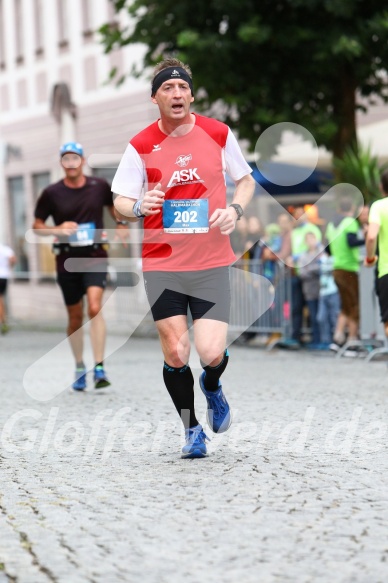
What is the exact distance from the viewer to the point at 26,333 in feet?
80.0

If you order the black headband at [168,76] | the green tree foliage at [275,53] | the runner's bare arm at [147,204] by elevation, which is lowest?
the runner's bare arm at [147,204]

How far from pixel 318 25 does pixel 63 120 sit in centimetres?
1509

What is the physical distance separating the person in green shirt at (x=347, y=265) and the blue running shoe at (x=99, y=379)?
5.11 metres

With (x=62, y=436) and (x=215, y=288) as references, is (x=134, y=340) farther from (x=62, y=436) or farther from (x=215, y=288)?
(x=215, y=288)

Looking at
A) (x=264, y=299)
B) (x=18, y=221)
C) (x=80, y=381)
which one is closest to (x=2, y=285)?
(x=264, y=299)

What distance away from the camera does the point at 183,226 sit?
22.5ft

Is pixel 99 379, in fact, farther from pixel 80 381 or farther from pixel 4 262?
pixel 4 262

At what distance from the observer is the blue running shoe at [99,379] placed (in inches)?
440

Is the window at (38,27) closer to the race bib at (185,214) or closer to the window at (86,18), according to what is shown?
the window at (86,18)

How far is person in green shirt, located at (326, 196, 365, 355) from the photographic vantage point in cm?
1573

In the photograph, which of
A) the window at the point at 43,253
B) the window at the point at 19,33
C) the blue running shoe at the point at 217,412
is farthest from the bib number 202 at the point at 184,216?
the window at the point at 19,33

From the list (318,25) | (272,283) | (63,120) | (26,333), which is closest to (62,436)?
(272,283)

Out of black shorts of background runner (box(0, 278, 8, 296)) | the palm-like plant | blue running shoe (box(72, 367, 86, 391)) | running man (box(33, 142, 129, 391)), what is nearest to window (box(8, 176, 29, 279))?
black shorts of background runner (box(0, 278, 8, 296))

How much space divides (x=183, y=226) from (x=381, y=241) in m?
4.23
